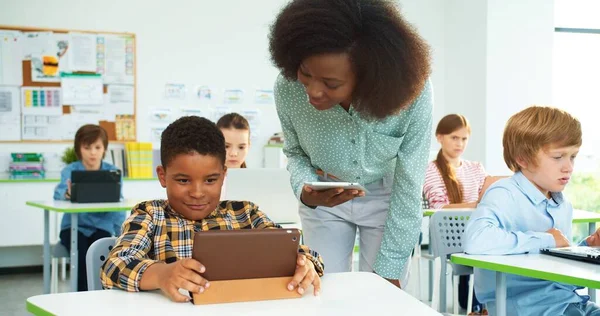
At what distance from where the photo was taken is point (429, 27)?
7.53 metres

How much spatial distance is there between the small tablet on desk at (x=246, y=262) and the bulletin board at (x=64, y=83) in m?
5.05

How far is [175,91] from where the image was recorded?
6613 millimetres

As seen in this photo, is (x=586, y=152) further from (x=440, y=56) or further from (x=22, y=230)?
(x=22, y=230)

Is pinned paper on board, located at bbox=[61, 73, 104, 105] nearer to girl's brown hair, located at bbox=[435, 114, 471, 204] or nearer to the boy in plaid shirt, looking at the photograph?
girl's brown hair, located at bbox=[435, 114, 471, 204]

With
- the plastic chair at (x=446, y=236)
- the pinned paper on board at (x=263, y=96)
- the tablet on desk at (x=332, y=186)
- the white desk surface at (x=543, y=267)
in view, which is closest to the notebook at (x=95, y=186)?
the pinned paper on board at (x=263, y=96)

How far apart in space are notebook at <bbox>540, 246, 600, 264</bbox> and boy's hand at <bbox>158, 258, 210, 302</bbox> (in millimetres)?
1130

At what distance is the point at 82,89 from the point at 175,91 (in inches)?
30.8

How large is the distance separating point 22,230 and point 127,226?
456 centimetres

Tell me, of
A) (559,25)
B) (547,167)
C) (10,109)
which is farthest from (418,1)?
(547,167)

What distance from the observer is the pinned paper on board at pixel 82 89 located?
632 cm

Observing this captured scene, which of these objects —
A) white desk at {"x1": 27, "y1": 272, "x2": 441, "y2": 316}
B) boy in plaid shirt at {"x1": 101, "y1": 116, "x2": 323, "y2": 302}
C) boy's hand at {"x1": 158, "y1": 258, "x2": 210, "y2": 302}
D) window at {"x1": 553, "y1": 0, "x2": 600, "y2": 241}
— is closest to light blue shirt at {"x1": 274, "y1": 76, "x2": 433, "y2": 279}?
boy in plaid shirt at {"x1": 101, "y1": 116, "x2": 323, "y2": 302}

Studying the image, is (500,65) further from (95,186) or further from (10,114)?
(10,114)

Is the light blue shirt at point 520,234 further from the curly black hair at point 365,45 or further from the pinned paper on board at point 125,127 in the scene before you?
the pinned paper on board at point 125,127

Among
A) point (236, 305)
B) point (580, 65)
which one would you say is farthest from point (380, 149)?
point (580, 65)
